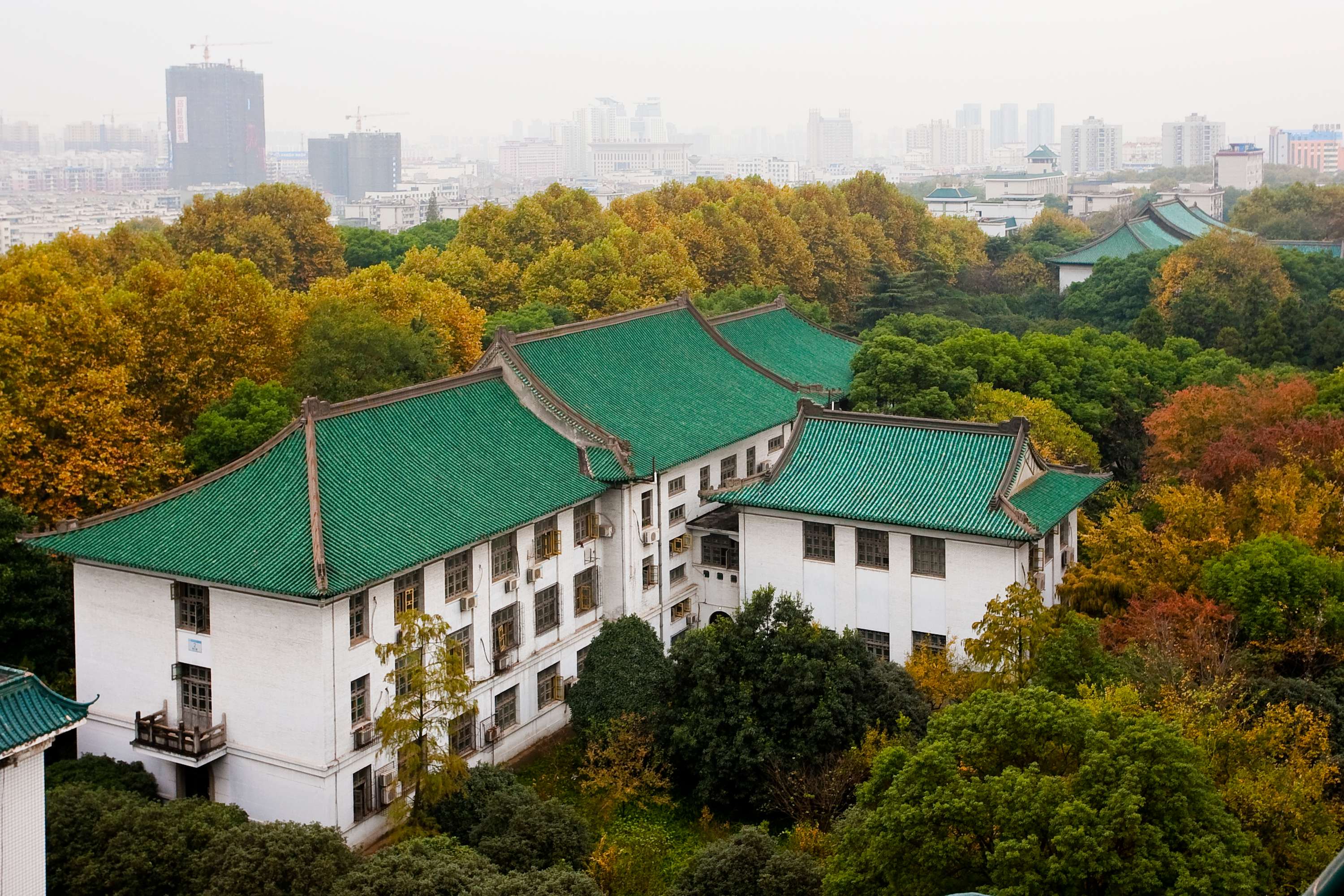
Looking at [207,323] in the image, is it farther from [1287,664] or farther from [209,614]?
[1287,664]

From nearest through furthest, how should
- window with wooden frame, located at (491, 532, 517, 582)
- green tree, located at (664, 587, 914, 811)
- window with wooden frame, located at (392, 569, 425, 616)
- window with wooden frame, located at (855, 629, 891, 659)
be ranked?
green tree, located at (664, 587, 914, 811)
window with wooden frame, located at (392, 569, 425, 616)
window with wooden frame, located at (491, 532, 517, 582)
window with wooden frame, located at (855, 629, 891, 659)

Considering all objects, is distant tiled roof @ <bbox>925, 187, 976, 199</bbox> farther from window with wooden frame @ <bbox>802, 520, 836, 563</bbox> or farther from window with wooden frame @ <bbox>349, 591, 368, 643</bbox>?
window with wooden frame @ <bbox>349, 591, 368, 643</bbox>

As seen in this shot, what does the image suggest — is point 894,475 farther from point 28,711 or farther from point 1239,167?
point 1239,167

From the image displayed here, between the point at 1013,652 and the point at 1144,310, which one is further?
the point at 1144,310

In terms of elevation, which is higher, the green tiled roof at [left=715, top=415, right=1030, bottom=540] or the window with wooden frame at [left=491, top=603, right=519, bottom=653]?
the green tiled roof at [left=715, top=415, right=1030, bottom=540]

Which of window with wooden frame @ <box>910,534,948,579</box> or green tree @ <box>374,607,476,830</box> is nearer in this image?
green tree @ <box>374,607,476,830</box>

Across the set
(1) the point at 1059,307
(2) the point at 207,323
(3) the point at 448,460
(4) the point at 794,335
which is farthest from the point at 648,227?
(3) the point at 448,460

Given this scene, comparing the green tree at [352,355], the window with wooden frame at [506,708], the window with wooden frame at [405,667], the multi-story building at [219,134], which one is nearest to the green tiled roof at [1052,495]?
the window with wooden frame at [506,708]

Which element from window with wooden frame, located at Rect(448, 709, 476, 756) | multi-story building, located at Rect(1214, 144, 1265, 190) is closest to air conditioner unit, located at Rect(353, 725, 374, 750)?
window with wooden frame, located at Rect(448, 709, 476, 756)
